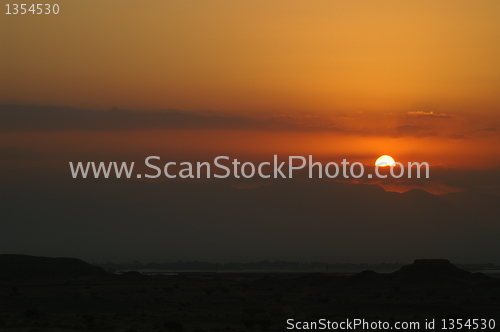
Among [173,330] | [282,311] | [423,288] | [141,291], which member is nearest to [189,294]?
[141,291]

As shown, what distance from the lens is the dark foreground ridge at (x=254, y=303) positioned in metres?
57.6

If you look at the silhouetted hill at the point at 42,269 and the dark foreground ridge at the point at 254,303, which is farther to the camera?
the silhouetted hill at the point at 42,269

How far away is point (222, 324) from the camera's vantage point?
57.3m

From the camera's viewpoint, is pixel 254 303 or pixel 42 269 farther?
pixel 42 269

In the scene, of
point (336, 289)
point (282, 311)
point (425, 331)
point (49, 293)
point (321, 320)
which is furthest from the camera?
point (336, 289)

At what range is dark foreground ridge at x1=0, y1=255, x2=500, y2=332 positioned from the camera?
5759cm

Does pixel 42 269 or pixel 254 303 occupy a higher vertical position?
pixel 42 269

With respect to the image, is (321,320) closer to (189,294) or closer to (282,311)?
(282,311)

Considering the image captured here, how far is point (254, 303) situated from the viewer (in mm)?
78312

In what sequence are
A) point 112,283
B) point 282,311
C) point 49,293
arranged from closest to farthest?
1. point 282,311
2. point 49,293
3. point 112,283

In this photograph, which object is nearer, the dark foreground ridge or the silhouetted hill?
the dark foreground ridge

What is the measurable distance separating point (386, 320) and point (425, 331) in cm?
734

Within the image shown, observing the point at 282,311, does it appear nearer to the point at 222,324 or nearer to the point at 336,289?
the point at 222,324

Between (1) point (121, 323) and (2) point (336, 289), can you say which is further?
(2) point (336, 289)
